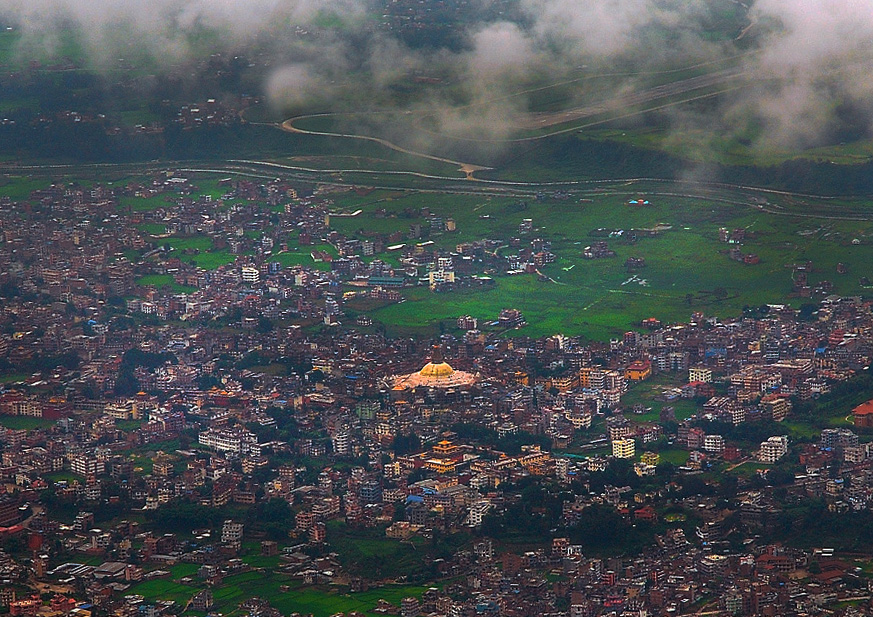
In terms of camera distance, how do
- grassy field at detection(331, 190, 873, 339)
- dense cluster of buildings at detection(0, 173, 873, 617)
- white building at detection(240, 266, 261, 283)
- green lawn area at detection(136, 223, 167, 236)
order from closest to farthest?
dense cluster of buildings at detection(0, 173, 873, 617), grassy field at detection(331, 190, 873, 339), white building at detection(240, 266, 261, 283), green lawn area at detection(136, 223, 167, 236)

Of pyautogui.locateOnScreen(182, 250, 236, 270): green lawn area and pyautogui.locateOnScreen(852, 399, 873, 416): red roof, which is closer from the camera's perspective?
pyautogui.locateOnScreen(852, 399, 873, 416): red roof

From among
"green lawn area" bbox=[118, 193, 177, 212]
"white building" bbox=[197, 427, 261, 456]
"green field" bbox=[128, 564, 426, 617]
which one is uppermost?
"green lawn area" bbox=[118, 193, 177, 212]

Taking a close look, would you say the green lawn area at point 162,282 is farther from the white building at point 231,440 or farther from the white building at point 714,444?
the white building at point 714,444

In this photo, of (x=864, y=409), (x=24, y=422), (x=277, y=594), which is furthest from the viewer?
(x=24, y=422)

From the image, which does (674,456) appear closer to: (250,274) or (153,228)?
(250,274)

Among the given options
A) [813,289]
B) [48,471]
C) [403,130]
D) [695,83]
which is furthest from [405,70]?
[48,471]

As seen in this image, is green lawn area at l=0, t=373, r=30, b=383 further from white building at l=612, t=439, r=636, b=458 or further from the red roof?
the red roof

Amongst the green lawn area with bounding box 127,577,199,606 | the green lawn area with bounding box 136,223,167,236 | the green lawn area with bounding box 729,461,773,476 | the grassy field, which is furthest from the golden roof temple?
the green lawn area with bounding box 136,223,167,236

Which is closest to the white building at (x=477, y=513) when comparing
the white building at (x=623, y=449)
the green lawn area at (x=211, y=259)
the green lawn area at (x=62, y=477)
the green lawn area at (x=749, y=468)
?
the white building at (x=623, y=449)

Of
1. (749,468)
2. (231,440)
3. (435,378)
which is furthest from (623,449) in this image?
(231,440)
